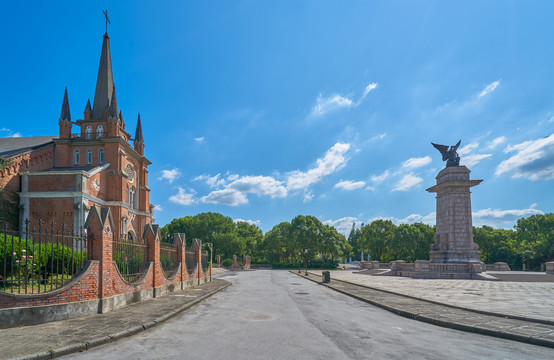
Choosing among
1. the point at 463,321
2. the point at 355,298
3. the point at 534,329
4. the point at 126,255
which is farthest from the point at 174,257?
the point at 534,329

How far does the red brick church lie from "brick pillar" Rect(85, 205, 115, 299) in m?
15.9

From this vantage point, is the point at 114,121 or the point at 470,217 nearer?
the point at 470,217

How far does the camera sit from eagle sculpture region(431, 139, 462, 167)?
32188 mm

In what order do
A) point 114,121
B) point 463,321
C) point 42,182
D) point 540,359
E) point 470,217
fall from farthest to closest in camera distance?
point 114,121, point 470,217, point 42,182, point 463,321, point 540,359

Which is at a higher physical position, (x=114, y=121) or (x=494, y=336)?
(x=114, y=121)

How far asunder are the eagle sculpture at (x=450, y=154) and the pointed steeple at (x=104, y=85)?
35.1 metres

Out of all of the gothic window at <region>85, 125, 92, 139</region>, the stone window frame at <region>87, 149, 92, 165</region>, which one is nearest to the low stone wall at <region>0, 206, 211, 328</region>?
the stone window frame at <region>87, 149, 92, 165</region>

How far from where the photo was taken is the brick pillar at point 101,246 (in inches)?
385

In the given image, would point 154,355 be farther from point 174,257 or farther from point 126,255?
point 174,257

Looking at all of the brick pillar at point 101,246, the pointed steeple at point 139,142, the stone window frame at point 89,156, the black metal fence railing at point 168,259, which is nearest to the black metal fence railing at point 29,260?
the brick pillar at point 101,246

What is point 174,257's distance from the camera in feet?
58.7

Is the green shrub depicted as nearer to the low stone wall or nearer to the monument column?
the monument column

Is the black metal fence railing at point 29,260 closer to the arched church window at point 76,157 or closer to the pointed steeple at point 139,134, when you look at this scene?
the arched church window at point 76,157

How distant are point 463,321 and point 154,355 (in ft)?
25.4
